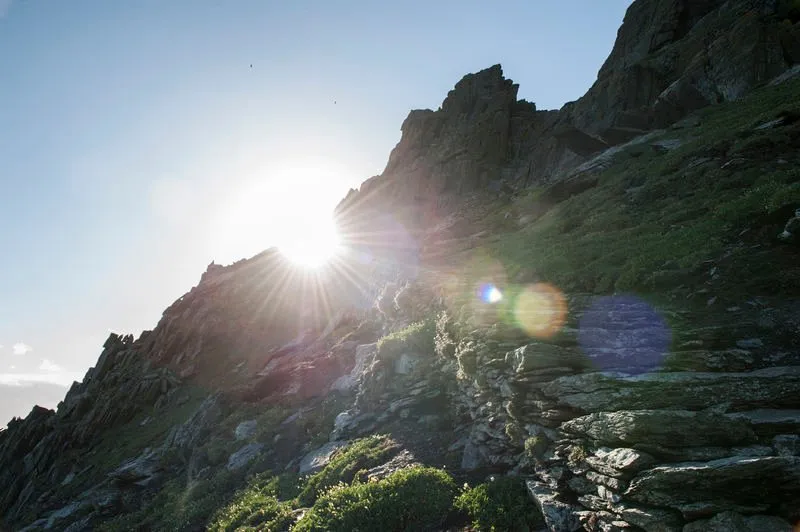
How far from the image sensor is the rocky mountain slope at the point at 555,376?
309 inches

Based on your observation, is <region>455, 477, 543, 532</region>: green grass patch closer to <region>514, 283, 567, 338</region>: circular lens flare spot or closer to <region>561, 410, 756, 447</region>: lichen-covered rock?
<region>561, 410, 756, 447</region>: lichen-covered rock

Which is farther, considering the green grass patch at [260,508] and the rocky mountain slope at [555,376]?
the green grass patch at [260,508]

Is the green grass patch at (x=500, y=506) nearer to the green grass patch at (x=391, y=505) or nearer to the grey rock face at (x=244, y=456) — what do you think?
the green grass patch at (x=391, y=505)

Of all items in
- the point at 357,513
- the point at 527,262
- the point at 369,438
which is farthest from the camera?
the point at 527,262

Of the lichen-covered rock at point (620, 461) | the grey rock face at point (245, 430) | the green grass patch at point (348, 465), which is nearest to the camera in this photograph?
the lichen-covered rock at point (620, 461)

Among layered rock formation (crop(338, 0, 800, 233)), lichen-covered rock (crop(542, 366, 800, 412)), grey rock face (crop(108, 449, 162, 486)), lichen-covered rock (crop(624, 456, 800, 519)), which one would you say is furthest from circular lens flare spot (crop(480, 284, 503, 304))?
layered rock formation (crop(338, 0, 800, 233))

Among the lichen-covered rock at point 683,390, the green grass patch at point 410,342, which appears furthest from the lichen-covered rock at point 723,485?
the green grass patch at point 410,342

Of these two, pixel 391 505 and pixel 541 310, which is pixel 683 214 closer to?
pixel 541 310

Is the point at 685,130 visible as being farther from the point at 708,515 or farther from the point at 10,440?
the point at 10,440

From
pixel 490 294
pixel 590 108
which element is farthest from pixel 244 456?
pixel 590 108

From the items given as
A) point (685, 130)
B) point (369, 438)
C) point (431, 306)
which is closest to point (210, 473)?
point (369, 438)

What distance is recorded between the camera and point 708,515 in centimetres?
627

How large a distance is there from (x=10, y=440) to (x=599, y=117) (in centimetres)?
9235

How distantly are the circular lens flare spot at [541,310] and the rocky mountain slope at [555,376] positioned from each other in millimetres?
112
